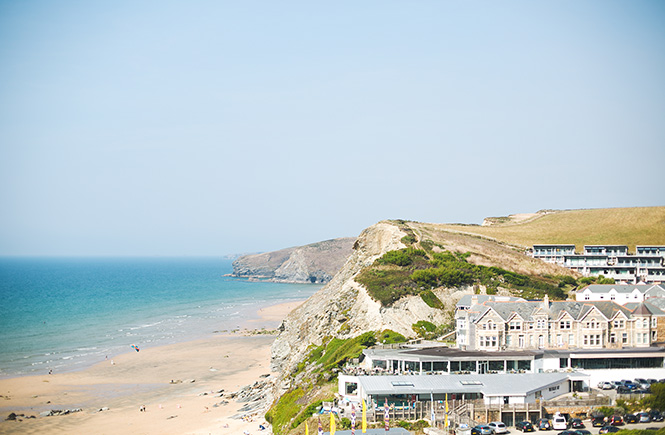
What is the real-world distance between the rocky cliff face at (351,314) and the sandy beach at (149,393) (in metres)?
6.90

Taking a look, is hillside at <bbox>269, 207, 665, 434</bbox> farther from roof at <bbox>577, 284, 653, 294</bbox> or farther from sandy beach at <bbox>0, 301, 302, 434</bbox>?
roof at <bbox>577, 284, 653, 294</bbox>

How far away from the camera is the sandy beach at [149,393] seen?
6000cm

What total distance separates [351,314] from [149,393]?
27.9 meters

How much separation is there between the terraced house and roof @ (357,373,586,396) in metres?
5.29

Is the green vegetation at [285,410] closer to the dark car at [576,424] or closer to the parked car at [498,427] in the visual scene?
the parked car at [498,427]

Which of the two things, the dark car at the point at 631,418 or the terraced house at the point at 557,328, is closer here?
the dark car at the point at 631,418

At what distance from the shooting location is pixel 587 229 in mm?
120438

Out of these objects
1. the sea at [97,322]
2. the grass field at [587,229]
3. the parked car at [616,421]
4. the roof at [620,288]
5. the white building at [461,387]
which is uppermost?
the grass field at [587,229]

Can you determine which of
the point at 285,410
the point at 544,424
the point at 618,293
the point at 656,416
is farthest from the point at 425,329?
the point at 656,416

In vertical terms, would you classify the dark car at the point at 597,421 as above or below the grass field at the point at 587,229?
below

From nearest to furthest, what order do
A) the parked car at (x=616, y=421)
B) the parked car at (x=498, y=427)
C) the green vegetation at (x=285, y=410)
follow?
1. the parked car at (x=498, y=427)
2. the parked car at (x=616, y=421)
3. the green vegetation at (x=285, y=410)

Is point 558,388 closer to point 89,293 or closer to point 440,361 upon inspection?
point 440,361

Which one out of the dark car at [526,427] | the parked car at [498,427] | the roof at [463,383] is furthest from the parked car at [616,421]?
the parked car at [498,427]

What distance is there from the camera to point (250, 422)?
Answer: 5866cm
